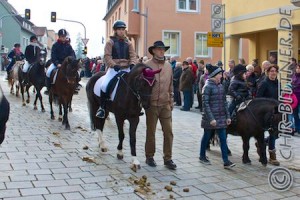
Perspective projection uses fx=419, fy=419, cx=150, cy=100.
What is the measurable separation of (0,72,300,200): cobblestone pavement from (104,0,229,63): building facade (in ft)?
73.2

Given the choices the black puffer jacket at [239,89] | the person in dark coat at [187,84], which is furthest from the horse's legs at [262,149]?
the person in dark coat at [187,84]

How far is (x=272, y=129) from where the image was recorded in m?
7.68

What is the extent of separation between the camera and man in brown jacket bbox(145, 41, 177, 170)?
7590 millimetres

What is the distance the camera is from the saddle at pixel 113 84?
8.10 meters

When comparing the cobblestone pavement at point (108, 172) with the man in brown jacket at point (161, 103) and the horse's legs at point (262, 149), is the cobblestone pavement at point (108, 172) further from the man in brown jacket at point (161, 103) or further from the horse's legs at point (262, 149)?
the man in brown jacket at point (161, 103)

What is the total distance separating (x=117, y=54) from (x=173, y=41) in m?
25.5

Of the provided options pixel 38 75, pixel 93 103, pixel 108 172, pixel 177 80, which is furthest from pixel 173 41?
pixel 108 172

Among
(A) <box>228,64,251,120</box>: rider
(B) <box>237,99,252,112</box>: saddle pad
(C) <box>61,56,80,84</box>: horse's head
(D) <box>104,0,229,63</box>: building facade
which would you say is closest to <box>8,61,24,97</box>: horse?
(C) <box>61,56,80,84</box>: horse's head

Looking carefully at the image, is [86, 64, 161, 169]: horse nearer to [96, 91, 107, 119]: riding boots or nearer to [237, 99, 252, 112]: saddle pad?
[96, 91, 107, 119]: riding boots

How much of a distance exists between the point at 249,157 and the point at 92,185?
3844mm

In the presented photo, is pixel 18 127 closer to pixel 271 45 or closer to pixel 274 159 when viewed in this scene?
pixel 274 159

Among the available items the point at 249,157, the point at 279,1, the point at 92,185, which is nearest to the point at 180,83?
the point at 279,1

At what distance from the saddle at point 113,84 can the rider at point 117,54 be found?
8 centimetres

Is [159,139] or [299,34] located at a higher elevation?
[299,34]
